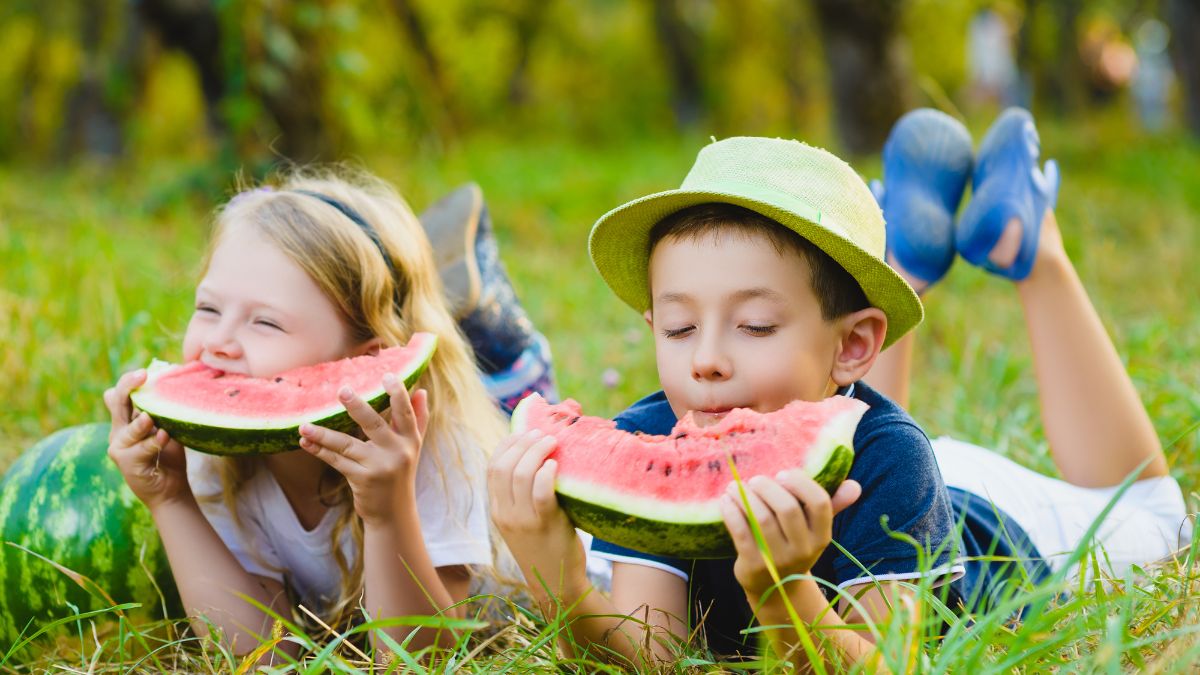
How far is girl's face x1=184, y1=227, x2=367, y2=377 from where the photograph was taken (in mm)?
2693

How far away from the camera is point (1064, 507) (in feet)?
10.4

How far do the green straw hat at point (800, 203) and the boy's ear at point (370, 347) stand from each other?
0.79m

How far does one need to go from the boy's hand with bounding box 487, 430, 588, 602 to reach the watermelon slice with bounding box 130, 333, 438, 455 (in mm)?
556

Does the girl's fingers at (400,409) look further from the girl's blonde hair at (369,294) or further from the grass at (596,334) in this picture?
the grass at (596,334)

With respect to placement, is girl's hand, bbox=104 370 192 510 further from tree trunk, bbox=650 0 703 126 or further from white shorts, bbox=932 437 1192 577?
tree trunk, bbox=650 0 703 126

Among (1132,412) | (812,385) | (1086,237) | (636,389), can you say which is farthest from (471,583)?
(1086,237)

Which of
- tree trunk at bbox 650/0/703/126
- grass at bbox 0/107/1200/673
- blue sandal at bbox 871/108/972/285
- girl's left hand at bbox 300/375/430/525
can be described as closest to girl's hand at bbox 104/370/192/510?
grass at bbox 0/107/1200/673

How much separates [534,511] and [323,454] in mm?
671

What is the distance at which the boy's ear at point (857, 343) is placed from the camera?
2.29 meters

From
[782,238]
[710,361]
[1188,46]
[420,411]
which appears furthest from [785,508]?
[1188,46]

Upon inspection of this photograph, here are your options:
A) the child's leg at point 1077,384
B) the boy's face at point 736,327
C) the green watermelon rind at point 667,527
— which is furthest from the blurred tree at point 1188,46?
the green watermelon rind at point 667,527

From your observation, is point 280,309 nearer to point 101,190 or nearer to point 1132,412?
point 1132,412

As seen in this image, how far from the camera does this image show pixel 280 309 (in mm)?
2717

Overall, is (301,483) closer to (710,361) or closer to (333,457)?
(333,457)
